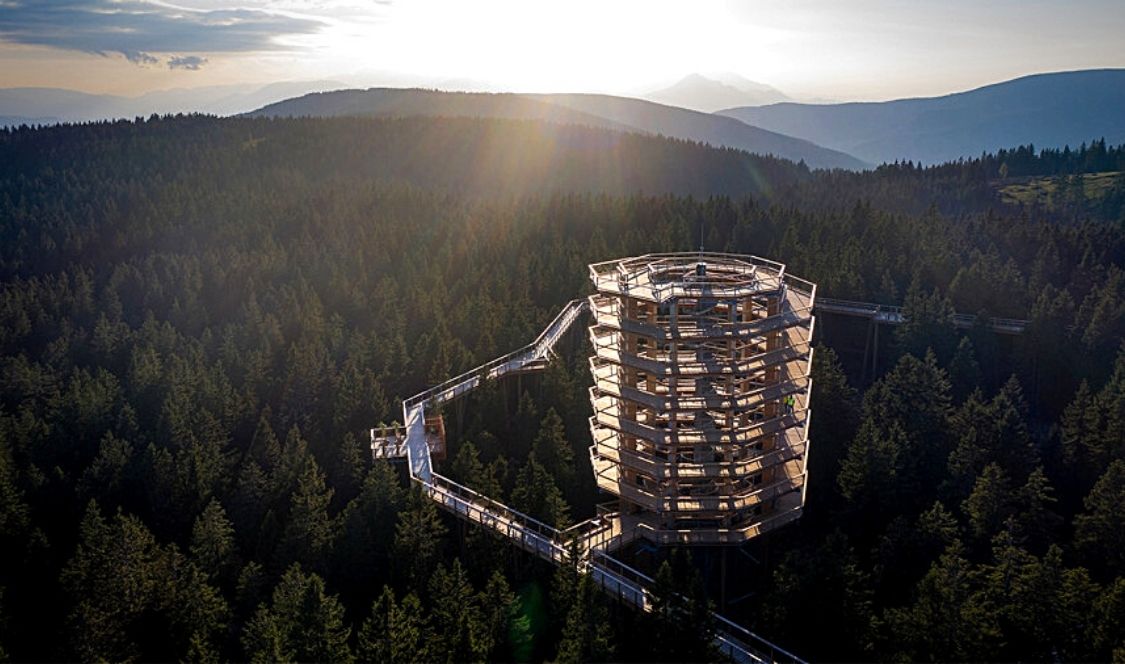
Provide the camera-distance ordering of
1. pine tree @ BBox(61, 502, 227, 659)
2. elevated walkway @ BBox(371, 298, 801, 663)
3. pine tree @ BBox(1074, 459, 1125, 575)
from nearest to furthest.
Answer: elevated walkway @ BBox(371, 298, 801, 663), pine tree @ BBox(61, 502, 227, 659), pine tree @ BBox(1074, 459, 1125, 575)

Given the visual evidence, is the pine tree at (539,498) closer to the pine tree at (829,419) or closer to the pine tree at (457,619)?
the pine tree at (457,619)

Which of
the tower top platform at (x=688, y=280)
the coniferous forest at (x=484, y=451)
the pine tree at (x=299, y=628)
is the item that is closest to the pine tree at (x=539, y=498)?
the coniferous forest at (x=484, y=451)

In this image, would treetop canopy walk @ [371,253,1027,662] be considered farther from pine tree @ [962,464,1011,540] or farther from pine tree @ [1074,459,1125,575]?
pine tree @ [1074,459,1125,575]

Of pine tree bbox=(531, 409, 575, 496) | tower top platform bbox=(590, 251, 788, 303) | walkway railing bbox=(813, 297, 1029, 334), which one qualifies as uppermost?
tower top platform bbox=(590, 251, 788, 303)

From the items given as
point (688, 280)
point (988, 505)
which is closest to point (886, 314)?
point (988, 505)

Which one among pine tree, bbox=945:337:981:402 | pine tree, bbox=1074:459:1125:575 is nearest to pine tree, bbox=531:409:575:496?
pine tree, bbox=1074:459:1125:575

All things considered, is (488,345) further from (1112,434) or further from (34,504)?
(1112,434)

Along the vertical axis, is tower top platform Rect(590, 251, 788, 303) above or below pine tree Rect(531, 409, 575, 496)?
above

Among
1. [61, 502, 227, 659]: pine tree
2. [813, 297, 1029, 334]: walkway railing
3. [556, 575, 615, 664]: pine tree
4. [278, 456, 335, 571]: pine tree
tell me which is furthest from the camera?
[813, 297, 1029, 334]: walkway railing

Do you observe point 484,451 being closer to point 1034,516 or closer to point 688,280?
point 688,280
